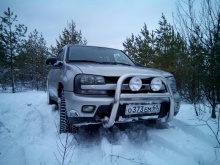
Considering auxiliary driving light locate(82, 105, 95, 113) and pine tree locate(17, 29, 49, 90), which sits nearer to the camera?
auxiliary driving light locate(82, 105, 95, 113)

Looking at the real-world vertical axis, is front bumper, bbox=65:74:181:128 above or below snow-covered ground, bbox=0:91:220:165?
above

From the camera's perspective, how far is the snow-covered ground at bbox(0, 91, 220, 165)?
214 cm

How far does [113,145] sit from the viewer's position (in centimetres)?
244

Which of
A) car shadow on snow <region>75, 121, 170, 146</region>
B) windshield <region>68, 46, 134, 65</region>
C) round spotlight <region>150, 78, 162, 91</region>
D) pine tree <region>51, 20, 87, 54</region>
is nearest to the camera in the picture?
round spotlight <region>150, 78, 162, 91</region>

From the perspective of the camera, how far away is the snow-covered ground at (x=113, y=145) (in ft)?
7.04

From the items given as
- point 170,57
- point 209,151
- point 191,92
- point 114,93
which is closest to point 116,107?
point 114,93

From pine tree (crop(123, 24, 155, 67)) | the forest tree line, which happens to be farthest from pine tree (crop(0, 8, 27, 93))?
pine tree (crop(123, 24, 155, 67))

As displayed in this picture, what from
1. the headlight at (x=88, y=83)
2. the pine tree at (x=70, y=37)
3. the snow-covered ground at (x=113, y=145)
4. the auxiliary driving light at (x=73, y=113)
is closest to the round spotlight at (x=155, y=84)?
the headlight at (x=88, y=83)

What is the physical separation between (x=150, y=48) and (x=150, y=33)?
5.40 ft

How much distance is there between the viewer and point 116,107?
7.38 feet

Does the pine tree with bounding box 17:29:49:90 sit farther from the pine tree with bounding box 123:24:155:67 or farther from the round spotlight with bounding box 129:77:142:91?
the round spotlight with bounding box 129:77:142:91

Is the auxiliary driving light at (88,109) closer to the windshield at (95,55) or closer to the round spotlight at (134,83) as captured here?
the round spotlight at (134,83)

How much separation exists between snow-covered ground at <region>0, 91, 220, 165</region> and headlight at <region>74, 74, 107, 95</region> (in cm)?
64

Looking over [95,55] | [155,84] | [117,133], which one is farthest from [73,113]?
[95,55]
